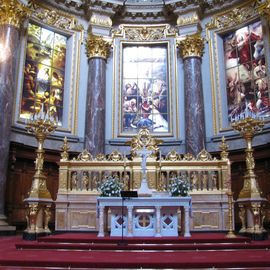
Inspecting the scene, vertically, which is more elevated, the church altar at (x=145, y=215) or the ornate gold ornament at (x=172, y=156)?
the ornate gold ornament at (x=172, y=156)

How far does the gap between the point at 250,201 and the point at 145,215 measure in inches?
102

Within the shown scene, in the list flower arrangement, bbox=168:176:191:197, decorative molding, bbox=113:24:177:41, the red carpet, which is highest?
decorative molding, bbox=113:24:177:41

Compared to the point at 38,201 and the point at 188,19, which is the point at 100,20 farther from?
the point at 38,201

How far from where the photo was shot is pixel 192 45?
1627 cm

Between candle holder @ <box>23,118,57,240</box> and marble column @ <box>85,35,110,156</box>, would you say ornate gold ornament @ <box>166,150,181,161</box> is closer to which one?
candle holder @ <box>23,118,57,240</box>

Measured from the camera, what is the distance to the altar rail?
10.1 metres

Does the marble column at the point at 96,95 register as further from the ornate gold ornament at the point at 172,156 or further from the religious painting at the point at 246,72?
the religious painting at the point at 246,72

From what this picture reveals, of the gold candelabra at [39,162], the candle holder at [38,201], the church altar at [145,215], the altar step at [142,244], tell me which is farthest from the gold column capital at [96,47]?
the altar step at [142,244]

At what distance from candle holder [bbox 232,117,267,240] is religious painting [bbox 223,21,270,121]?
5175mm

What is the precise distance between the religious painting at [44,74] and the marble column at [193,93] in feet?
17.5

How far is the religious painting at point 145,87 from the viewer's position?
54.3 ft

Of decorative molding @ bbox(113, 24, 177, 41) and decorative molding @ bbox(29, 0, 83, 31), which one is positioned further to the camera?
decorative molding @ bbox(113, 24, 177, 41)

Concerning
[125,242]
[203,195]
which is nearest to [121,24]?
[203,195]

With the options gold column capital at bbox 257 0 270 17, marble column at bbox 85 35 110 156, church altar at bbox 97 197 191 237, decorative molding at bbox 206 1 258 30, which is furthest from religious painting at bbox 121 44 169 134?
church altar at bbox 97 197 191 237
